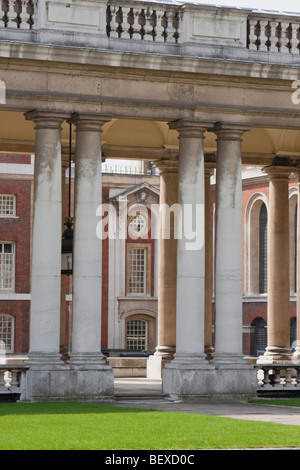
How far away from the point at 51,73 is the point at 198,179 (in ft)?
25.6

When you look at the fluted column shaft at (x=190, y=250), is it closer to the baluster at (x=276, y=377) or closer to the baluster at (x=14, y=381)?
the baluster at (x=276, y=377)

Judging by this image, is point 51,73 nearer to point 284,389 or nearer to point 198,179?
point 198,179

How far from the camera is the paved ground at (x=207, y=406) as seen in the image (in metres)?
40.4

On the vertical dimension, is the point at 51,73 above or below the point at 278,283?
above

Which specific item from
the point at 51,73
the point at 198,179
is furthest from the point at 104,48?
the point at 198,179

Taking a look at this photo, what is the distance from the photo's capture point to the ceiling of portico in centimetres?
5731

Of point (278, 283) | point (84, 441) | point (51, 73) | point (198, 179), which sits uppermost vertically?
point (51, 73)

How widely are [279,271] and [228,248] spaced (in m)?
10.7

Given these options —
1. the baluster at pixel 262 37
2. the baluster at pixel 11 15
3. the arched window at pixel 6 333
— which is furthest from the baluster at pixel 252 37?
the arched window at pixel 6 333

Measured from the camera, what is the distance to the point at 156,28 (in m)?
49.9

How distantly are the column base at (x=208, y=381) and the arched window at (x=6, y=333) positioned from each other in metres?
71.7

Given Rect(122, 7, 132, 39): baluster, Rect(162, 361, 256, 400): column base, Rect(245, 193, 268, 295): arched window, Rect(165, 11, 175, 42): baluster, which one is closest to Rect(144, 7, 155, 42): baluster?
Rect(165, 11, 175, 42): baluster

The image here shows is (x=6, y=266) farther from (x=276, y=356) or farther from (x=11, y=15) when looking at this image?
(x=11, y=15)

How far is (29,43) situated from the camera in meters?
46.7
